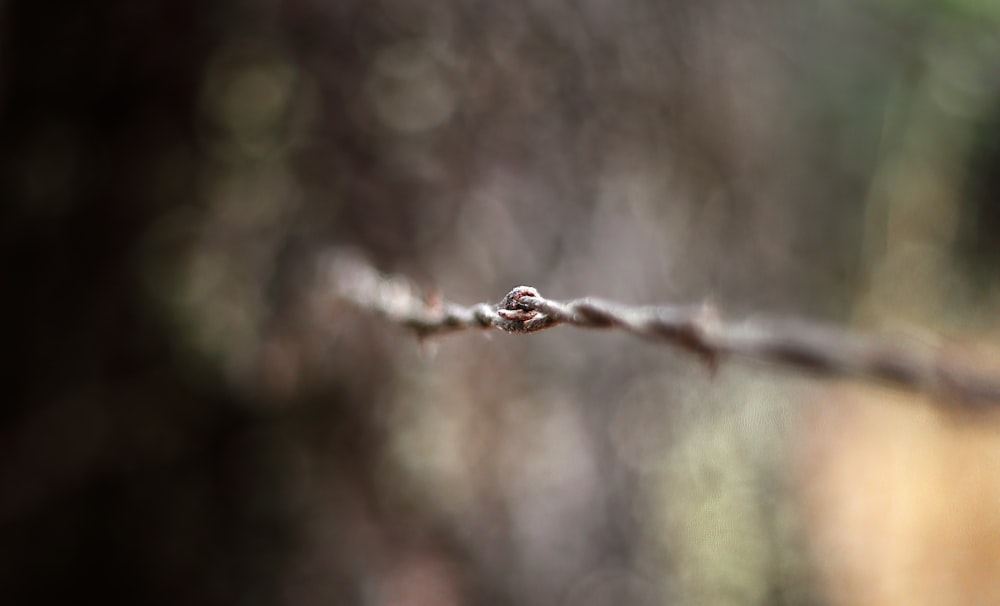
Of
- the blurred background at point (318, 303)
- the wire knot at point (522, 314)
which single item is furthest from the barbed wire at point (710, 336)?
the blurred background at point (318, 303)

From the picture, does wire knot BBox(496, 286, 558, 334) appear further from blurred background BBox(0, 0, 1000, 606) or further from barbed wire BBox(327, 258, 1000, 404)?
blurred background BBox(0, 0, 1000, 606)

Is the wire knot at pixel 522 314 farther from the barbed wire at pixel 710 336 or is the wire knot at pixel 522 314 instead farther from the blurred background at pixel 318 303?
the blurred background at pixel 318 303

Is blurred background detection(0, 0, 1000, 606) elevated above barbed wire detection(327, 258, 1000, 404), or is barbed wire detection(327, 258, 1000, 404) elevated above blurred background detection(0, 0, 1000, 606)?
blurred background detection(0, 0, 1000, 606)

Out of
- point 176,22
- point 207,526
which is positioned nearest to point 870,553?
point 207,526

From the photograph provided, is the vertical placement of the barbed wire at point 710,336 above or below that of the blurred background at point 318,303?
below

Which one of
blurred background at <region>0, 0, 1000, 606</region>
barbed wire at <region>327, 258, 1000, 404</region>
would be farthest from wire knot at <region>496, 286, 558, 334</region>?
blurred background at <region>0, 0, 1000, 606</region>

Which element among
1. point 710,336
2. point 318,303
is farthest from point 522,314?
point 318,303

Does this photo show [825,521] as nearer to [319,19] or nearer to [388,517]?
[388,517]

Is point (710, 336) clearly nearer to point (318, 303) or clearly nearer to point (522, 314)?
point (522, 314)
